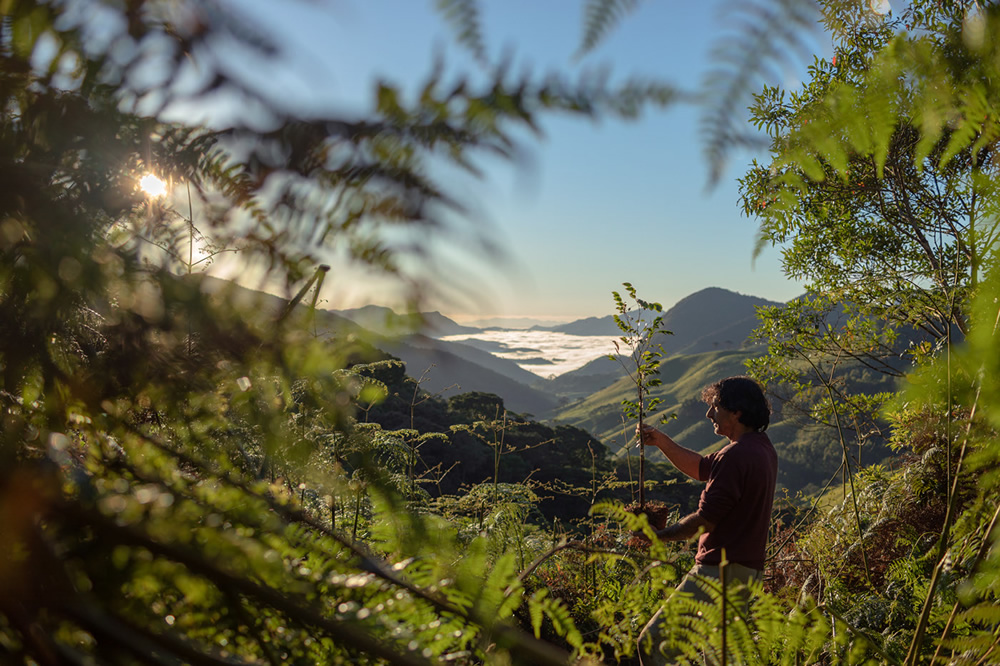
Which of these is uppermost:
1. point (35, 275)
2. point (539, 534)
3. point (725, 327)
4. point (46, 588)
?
point (725, 327)

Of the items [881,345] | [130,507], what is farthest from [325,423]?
[881,345]

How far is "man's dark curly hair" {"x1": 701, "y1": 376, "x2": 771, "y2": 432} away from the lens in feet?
9.62

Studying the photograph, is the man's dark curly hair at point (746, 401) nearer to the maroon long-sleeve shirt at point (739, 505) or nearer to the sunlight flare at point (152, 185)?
the maroon long-sleeve shirt at point (739, 505)

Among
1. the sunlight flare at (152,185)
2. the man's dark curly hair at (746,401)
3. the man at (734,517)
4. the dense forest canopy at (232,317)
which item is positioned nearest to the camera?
the dense forest canopy at (232,317)

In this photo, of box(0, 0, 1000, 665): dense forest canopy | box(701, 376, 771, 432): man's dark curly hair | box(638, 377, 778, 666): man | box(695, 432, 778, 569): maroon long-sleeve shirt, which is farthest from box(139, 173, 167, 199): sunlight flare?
box(701, 376, 771, 432): man's dark curly hair

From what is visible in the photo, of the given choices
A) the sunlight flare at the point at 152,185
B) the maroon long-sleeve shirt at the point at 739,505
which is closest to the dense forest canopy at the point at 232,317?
the sunlight flare at the point at 152,185

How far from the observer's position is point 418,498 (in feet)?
8.34

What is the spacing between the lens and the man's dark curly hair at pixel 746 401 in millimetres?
2934

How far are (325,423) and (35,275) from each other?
0.39 m

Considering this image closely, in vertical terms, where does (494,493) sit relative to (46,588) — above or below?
below

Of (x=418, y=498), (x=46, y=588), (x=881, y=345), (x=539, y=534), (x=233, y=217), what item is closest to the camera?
(x=46, y=588)

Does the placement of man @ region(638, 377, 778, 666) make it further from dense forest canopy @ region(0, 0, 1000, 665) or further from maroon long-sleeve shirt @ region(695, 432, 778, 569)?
dense forest canopy @ region(0, 0, 1000, 665)

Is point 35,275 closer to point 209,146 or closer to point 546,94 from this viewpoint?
point 209,146

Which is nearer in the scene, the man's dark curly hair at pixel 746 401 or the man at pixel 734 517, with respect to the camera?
the man at pixel 734 517
